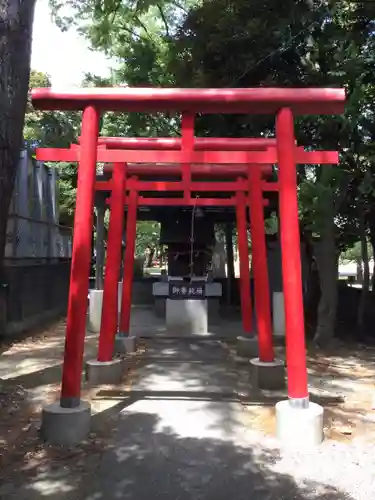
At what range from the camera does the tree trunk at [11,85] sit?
3.60 metres

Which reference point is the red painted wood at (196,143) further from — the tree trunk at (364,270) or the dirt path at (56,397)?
the tree trunk at (364,270)

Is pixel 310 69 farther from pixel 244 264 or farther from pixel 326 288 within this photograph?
pixel 326 288

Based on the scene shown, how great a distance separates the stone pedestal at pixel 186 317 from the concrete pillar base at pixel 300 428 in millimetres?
6200

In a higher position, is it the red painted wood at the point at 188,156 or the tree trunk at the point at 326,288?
the red painted wood at the point at 188,156

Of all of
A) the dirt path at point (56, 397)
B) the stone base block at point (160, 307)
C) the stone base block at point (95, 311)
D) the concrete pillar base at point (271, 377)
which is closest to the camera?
the dirt path at point (56, 397)

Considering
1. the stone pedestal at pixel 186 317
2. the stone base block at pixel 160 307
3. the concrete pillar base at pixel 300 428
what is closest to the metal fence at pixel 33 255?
the stone base block at pixel 160 307

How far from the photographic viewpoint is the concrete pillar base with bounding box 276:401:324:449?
4512mm

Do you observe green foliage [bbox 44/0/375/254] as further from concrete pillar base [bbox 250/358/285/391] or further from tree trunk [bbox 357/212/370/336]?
concrete pillar base [bbox 250/358/285/391]

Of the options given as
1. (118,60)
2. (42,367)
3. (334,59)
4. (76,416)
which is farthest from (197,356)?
(118,60)

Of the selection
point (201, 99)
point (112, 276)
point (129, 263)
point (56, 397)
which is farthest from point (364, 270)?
A: point (201, 99)

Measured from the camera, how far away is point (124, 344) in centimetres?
865

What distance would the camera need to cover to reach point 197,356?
28.4ft

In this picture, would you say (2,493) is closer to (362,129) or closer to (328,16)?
(362,129)

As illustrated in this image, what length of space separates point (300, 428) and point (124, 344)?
459cm
